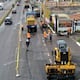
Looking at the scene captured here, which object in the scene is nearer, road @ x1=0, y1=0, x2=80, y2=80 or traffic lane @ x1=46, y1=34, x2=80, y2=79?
road @ x1=0, y1=0, x2=80, y2=80

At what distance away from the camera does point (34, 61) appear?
3559cm

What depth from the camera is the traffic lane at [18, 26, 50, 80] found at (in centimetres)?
3005

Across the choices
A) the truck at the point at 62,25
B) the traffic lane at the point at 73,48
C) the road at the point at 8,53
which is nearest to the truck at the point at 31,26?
the road at the point at 8,53

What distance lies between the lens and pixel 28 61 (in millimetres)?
35688

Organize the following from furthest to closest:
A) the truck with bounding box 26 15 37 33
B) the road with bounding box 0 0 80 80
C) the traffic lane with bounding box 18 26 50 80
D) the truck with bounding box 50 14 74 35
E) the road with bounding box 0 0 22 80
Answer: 1. the truck with bounding box 26 15 37 33
2. the truck with bounding box 50 14 74 35
3. the road with bounding box 0 0 22 80
4. the road with bounding box 0 0 80 80
5. the traffic lane with bounding box 18 26 50 80

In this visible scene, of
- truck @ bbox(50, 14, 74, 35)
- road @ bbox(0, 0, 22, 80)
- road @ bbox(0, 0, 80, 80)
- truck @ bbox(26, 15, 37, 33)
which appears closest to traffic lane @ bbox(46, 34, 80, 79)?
road @ bbox(0, 0, 80, 80)

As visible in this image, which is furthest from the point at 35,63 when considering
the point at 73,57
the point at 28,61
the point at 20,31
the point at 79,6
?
the point at 79,6

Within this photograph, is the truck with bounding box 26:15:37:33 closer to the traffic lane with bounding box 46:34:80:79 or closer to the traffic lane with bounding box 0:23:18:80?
the traffic lane with bounding box 0:23:18:80

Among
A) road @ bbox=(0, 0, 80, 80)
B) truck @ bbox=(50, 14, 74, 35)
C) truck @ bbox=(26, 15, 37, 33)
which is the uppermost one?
road @ bbox=(0, 0, 80, 80)

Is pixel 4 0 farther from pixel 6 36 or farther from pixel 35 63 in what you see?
pixel 35 63

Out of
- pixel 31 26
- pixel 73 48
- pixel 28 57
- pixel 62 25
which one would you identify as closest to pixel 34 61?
pixel 28 57

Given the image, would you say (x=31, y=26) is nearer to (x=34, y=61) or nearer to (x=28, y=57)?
(x=28, y=57)

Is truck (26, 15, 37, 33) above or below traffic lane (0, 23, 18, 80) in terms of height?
below

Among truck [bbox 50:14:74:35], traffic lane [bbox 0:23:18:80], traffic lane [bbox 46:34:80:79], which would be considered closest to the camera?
traffic lane [bbox 0:23:18:80]
